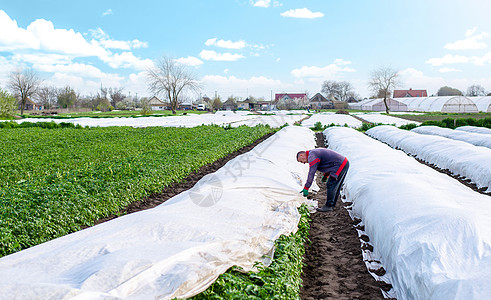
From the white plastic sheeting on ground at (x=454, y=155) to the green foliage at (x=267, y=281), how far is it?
7684mm

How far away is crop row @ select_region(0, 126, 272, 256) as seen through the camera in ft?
18.3

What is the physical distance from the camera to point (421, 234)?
15.2 ft

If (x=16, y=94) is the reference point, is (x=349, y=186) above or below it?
below

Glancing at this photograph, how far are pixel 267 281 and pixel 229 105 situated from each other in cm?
9191

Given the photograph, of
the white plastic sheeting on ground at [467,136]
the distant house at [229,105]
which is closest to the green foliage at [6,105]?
the white plastic sheeting on ground at [467,136]

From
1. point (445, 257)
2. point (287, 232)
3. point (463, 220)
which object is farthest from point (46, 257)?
point (463, 220)

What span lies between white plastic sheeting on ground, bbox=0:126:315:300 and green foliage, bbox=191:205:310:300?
115 millimetres

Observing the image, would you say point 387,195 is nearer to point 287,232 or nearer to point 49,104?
point 287,232

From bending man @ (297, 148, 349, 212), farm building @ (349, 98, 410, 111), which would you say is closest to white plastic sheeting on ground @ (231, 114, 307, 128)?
bending man @ (297, 148, 349, 212)

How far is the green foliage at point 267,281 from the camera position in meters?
3.53

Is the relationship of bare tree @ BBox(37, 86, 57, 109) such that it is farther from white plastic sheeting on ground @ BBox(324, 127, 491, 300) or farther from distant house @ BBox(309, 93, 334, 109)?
white plastic sheeting on ground @ BBox(324, 127, 491, 300)

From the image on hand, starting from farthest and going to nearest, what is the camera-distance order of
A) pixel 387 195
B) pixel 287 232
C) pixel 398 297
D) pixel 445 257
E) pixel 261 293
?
pixel 387 195 < pixel 287 232 < pixel 398 297 < pixel 445 257 < pixel 261 293

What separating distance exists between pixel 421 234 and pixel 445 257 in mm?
578

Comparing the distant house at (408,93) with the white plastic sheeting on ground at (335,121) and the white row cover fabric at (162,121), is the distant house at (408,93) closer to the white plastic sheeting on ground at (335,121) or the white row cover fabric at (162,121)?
the white plastic sheeting on ground at (335,121)
